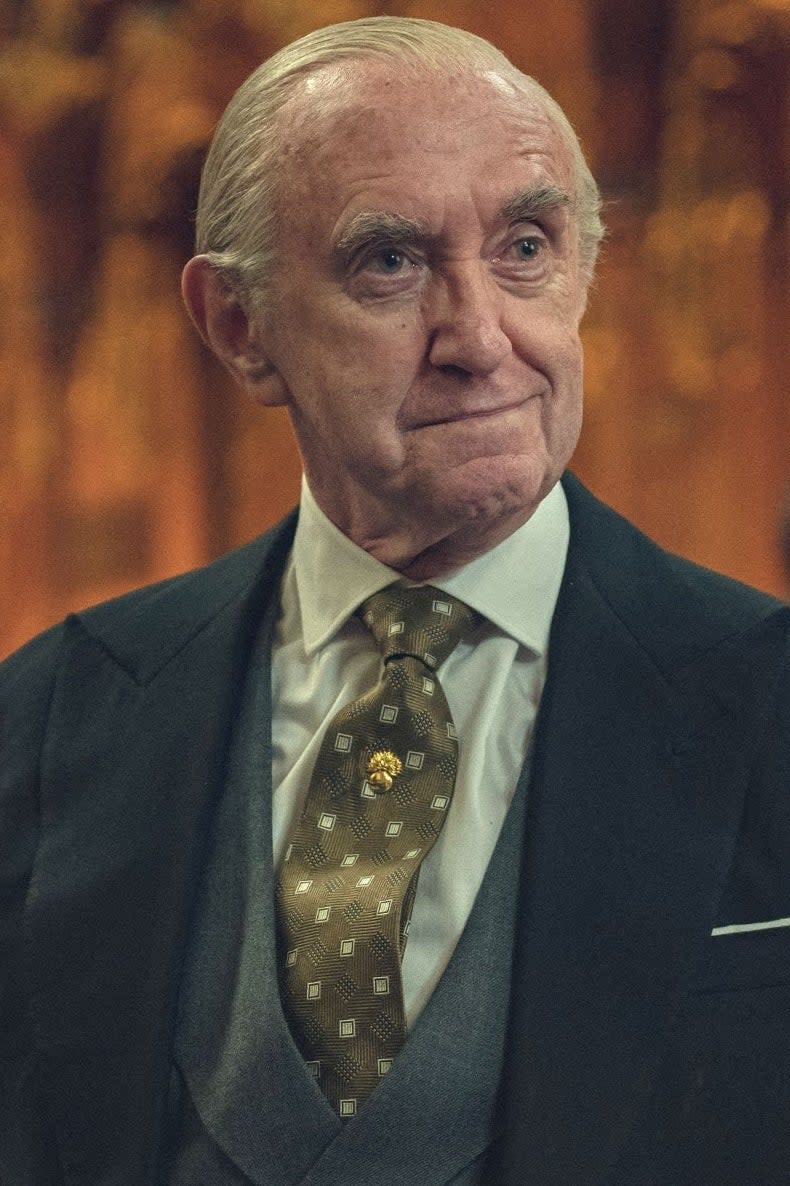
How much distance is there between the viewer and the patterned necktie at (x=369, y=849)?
1.34 metres

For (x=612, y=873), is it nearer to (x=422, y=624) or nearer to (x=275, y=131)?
(x=422, y=624)

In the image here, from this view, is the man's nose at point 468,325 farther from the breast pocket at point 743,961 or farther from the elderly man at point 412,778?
the breast pocket at point 743,961

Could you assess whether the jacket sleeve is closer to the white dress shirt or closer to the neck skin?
the white dress shirt

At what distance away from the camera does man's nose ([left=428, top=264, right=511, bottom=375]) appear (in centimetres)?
→ 141

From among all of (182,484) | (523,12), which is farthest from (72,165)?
(523,12)

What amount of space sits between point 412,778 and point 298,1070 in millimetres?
260

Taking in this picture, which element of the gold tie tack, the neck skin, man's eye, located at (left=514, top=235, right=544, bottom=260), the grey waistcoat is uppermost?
man's eye, located at (left=514, top=235, right=544, bottom=260)

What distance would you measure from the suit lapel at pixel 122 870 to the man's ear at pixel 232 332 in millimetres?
205

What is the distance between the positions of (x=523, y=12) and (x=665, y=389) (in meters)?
0.51

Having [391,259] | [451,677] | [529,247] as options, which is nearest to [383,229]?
[391,259]

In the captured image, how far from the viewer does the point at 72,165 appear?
2.41 m

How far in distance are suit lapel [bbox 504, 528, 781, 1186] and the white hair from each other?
0.43m

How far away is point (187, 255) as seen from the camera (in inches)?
94.1

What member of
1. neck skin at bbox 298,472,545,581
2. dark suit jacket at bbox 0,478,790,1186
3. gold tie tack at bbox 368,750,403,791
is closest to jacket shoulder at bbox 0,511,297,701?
dark suit jacket at bbox 0,478,790,1186
